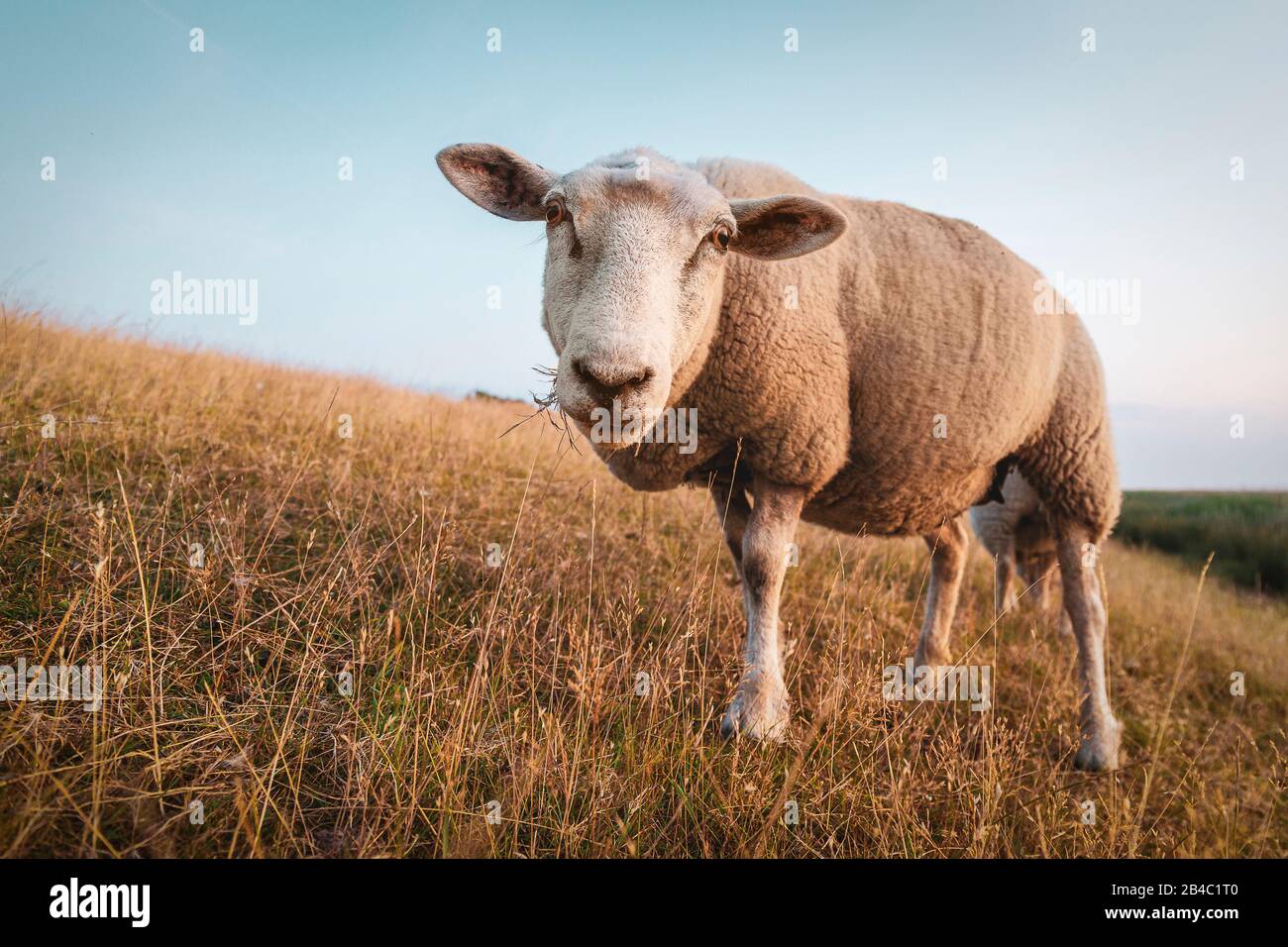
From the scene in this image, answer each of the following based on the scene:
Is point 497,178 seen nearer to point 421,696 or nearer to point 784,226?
point 784,226

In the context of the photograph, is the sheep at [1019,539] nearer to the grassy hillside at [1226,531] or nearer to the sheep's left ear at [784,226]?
the sheep's left ear at [784,226]

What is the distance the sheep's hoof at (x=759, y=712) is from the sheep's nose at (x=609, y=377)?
5.61ft

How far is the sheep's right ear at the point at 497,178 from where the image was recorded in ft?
11.6

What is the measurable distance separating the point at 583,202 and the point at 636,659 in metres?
2.36

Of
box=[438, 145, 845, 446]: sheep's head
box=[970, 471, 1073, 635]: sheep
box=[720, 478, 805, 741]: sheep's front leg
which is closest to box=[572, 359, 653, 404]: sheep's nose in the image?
box=[438, 145, 845, 446]: sheep's head

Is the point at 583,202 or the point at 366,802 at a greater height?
the point at 583,202

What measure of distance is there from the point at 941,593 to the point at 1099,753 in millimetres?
1493

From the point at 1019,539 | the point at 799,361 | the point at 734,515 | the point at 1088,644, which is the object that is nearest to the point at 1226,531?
the point at 1019,539

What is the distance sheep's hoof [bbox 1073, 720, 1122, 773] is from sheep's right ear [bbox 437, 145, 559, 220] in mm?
4886

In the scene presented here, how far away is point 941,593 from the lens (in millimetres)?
5730

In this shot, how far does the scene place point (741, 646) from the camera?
435cm
